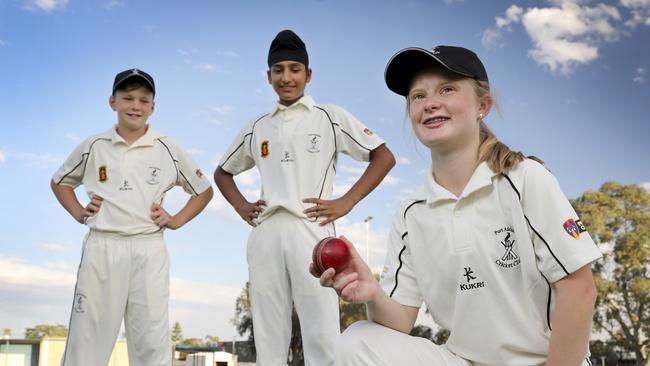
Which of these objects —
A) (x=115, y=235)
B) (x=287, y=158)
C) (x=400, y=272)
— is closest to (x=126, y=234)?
(x=115, y=235)

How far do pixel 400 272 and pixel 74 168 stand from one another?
4.71 metres

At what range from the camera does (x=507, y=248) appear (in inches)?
127

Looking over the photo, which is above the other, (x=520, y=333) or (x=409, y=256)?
(x=409, y=256)

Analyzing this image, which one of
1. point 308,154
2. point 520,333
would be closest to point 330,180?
point 308,154

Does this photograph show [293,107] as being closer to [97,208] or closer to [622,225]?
[97,208]

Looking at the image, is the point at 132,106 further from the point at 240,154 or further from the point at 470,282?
the point at 470,282

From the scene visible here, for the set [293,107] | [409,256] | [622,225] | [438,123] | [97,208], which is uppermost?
[622,225]

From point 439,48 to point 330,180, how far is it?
9.02 feet

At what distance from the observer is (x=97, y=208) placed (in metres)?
6.53

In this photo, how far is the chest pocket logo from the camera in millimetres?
6029

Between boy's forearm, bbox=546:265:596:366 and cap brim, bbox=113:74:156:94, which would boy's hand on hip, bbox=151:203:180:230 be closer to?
cap brim, bbox=113:74:156:94

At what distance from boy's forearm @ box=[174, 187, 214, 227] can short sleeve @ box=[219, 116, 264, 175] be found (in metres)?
0.65

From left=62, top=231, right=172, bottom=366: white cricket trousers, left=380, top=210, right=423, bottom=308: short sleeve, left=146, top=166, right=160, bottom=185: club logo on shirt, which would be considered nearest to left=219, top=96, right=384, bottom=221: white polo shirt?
left=146, top=166, right=160, bottom=185: club logo on shirt

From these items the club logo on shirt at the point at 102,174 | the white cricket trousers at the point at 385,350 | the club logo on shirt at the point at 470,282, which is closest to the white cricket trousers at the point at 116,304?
the club logo on shirt at the point at 102,174
